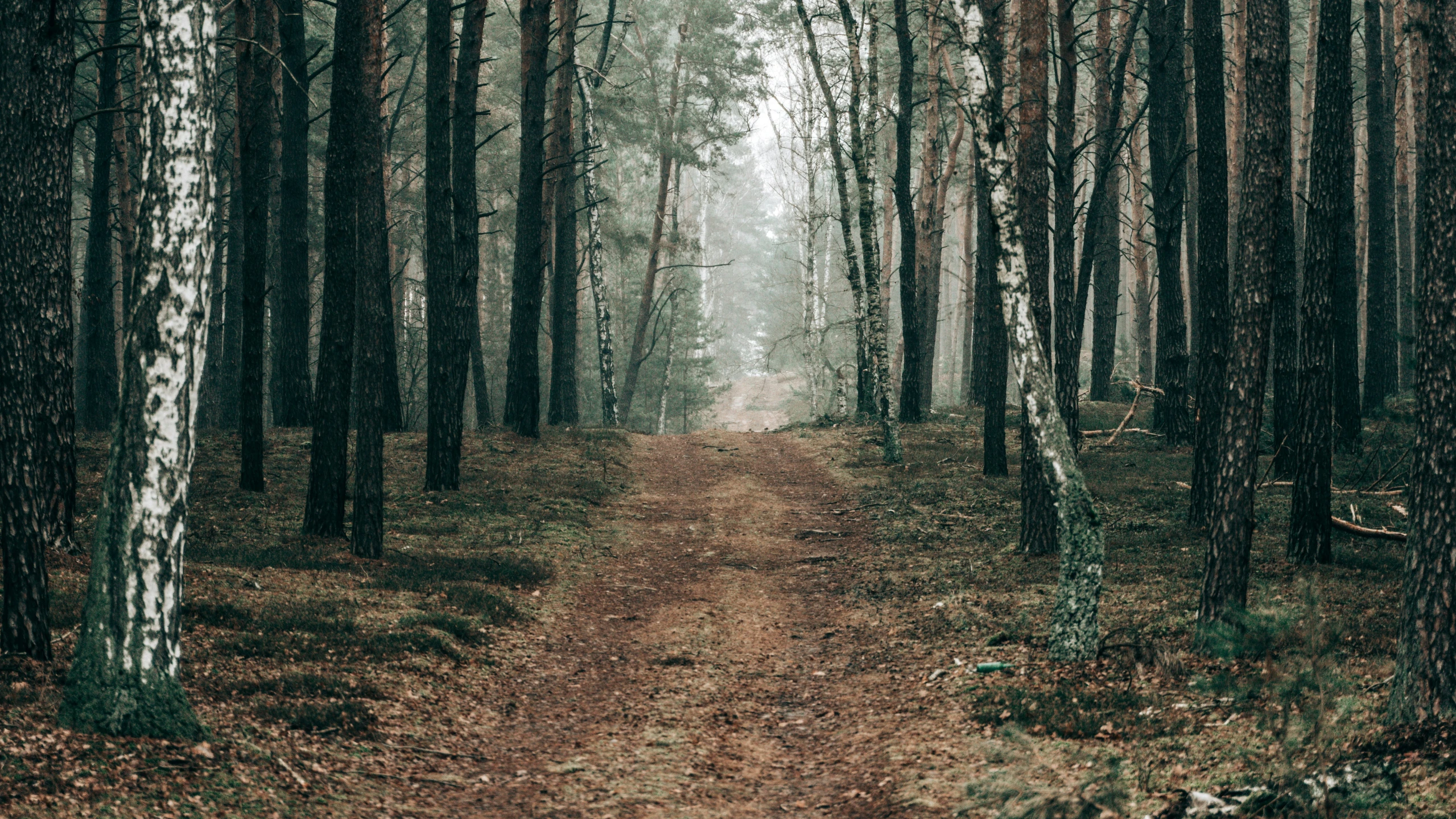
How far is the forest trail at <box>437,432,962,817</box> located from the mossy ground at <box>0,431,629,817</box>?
1.58 feet

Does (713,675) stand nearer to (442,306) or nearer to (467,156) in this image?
(442,306)

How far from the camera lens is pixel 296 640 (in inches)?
290

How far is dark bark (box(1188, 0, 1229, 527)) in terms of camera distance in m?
10.1

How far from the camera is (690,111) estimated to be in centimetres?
3189

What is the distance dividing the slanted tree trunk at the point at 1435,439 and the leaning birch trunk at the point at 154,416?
22.1 feet

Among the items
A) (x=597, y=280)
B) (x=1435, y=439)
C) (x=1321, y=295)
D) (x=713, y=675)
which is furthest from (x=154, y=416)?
(x=597, y=280)

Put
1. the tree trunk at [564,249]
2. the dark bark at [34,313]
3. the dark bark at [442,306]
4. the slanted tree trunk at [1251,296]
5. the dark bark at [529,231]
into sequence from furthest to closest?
the tree trunk at [564,249] < the dark bark at [529,231] < the dark bark at [442,306] < the slanted tree trunk at [1251,296] < the dark bark at [34,313]

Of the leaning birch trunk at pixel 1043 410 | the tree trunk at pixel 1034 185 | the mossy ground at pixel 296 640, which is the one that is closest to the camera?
the mossy ground at pixel 296 640

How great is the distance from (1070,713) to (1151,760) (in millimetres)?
904

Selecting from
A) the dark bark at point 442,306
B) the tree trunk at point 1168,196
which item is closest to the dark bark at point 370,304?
the dark bark at point 442,306

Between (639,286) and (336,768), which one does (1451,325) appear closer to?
(336,768)

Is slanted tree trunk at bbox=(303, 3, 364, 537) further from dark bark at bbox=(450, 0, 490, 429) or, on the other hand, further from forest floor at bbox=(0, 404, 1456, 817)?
dark bark at bbox=(450, 0, 490, 429)

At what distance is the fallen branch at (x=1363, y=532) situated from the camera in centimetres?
934

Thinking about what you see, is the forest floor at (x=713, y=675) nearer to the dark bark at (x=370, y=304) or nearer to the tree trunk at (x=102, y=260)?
the dark bark at (x=370, y=304)
